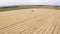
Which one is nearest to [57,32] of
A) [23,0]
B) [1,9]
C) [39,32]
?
[39,32]

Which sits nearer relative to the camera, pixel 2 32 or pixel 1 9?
pixel 2 32

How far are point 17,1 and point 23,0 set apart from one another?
1.3 inches

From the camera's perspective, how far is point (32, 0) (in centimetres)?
49

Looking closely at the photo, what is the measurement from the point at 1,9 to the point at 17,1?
0.12 metres

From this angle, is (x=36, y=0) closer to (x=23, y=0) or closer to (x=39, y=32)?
(x=23, y=0)

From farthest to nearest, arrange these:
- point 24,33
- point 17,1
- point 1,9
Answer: point 17,1 → point 1,9 → point 24,33

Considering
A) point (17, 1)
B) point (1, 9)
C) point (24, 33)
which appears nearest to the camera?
point (24, 33)

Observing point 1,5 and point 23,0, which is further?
point 23,0

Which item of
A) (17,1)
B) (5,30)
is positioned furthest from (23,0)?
(5,30)

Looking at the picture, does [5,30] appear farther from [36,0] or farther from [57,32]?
[36,0]

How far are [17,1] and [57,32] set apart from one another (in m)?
0.32

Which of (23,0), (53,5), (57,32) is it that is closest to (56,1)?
(53,5)

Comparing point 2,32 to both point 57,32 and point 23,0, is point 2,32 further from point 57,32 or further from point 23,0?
point 23,0

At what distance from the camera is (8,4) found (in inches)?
16.0
